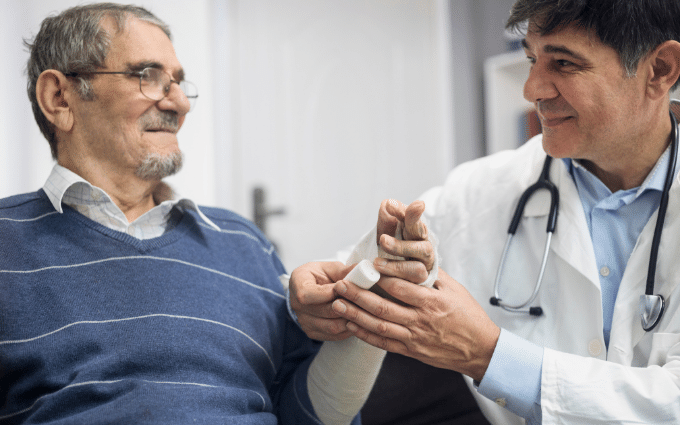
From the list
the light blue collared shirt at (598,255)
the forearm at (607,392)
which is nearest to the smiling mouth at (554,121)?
the light blue collared shirt at (598,255)

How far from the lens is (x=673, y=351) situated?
3.48ft

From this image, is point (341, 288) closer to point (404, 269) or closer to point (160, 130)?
point (404, 269)

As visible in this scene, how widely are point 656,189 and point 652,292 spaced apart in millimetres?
241

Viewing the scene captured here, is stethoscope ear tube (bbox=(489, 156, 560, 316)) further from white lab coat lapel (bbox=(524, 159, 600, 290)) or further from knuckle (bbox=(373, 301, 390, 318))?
knuckle (bbox=(373, 301, 390, 318))

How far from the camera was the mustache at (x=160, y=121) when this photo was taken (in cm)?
123

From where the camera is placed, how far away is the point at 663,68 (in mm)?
1182

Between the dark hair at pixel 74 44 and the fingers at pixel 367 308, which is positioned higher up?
the dark hair at pixel 74 44

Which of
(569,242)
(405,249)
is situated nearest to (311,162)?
(569,242)

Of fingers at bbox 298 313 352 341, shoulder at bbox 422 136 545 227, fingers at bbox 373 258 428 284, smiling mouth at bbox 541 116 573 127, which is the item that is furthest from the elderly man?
smiling mouth at bbox 541 116 573 127

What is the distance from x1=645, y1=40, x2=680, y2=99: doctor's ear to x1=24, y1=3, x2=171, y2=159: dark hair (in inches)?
44.5

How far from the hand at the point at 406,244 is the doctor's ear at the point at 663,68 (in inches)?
25.7

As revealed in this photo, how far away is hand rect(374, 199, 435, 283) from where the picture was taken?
94 cm

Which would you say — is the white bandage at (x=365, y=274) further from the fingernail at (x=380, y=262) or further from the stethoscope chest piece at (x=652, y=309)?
the stethoscope chest piece at (x=652, y=309)

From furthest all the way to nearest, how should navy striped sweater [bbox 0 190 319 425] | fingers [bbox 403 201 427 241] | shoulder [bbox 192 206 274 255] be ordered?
shoulder [bbox 192 206 274 255]
navy striped sweater [bbox 0 190 319 425]
fingers [bbox 403 201 427 241]
